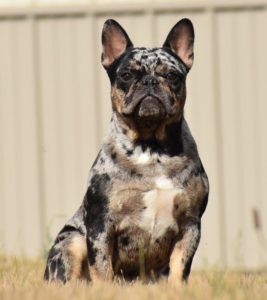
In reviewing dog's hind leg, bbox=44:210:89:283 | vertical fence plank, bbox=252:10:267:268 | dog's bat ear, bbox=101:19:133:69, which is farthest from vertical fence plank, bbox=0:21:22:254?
dog's bat ear, bbox=101:19:133:69

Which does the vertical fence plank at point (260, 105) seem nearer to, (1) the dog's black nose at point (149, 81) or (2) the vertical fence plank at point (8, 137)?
(2) the vertical fence plank at point (8, 137)

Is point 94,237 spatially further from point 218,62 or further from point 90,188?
point 218,62

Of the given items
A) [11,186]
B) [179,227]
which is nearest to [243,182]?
[11,186]

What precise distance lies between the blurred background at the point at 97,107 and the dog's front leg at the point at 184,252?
4.51 metres

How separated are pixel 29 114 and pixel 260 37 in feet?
8.25

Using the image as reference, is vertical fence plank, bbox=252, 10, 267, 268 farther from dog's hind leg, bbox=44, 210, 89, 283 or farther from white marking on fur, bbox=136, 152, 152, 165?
white marking on fur, bbox=136, 152, 152, 165

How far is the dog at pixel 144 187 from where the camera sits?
648 centimetres

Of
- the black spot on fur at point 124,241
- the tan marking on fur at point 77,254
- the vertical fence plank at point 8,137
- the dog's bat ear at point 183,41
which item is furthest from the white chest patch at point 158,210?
the vertical fence plank at point 8,137

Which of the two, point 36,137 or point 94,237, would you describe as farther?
point 36,137

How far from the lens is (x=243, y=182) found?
11195mm

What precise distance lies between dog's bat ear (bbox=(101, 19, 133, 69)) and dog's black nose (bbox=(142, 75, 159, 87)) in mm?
340

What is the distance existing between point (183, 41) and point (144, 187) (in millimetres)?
1031

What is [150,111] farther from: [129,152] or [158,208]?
[158,208]

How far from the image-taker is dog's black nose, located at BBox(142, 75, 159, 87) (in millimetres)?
6598
